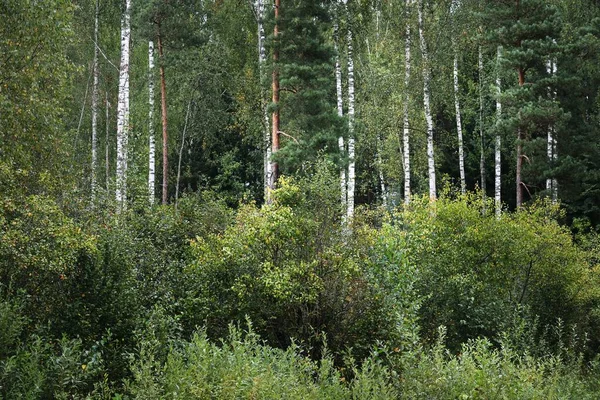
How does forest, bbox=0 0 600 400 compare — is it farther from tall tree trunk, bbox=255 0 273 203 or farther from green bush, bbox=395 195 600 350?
tall tree trunk, bbox=255 0 273 203

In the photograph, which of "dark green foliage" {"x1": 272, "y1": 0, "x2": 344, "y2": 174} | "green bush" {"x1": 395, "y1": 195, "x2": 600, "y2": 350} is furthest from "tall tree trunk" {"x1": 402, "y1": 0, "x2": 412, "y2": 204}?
"green bush" {"x1": 395, "y1": 195, "x2": 600, "y2": 350}

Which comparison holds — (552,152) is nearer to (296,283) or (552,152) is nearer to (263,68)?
(263,68)

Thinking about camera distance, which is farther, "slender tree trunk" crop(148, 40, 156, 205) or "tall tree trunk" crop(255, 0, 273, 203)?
"slender tree trunk" crop(148, 40, 156, 205)

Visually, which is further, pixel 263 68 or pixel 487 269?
pixel 263 68

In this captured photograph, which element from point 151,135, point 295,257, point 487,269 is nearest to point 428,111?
point 151,135

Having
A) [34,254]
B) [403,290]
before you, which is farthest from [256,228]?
[34,254]

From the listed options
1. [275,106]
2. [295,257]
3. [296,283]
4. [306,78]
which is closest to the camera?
[296,283]

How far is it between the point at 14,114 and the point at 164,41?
596 inches

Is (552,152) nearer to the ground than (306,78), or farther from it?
nearer to the ground

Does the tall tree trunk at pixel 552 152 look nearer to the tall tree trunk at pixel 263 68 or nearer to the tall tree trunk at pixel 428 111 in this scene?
the tall tree trunk at pixel 428 111

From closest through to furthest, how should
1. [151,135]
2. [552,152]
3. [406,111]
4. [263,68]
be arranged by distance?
[263,68]
[151,135]
[406,111]
[552,152]

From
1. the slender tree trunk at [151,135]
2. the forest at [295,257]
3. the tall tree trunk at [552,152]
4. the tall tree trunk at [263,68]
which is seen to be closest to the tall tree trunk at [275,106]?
the forest at [295,257]

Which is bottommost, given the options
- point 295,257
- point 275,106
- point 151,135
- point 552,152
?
point 295,257

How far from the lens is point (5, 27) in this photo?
1162 centimetres
